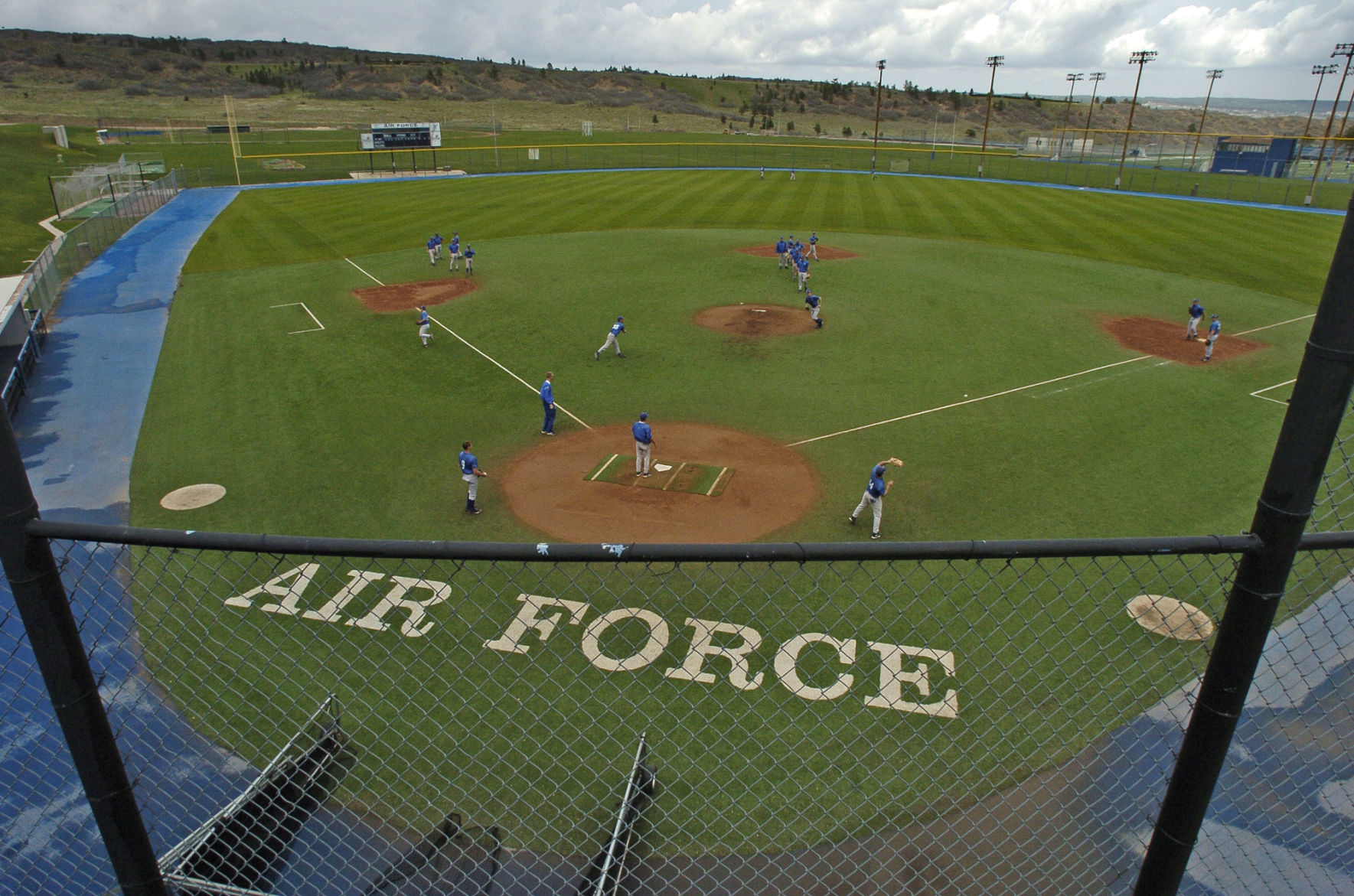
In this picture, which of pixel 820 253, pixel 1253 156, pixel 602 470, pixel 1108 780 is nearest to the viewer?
pixel 1108 780

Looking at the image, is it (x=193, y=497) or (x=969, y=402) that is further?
(x=969, y=402)

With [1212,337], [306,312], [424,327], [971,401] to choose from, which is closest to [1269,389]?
[1212,337]

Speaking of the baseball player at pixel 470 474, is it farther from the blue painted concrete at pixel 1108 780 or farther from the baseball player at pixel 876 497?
the baseball player at pixel 876 497

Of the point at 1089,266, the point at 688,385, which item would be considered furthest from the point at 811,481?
the point at 1089,266

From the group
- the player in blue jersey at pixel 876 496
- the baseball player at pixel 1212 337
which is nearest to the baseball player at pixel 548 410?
the player in blue jersey at pixel 876 496

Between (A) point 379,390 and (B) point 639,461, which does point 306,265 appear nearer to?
(A) point 379,390

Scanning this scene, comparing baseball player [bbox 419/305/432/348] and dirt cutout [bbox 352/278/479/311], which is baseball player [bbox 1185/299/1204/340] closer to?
baseball player [bbox 419/305/432/348]

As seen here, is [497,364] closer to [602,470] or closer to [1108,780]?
[602,470]

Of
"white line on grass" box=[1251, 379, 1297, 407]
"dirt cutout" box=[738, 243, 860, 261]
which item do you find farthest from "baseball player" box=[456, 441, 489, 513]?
"dirt cutout" box=[738, 243, 860, 261]

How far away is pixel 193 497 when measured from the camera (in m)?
15.6

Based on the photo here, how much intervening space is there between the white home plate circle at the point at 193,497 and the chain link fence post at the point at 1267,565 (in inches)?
635

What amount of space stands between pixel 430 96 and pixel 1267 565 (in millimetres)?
139438

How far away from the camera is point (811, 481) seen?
53.0 feet

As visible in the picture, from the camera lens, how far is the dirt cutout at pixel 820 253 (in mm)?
35844
